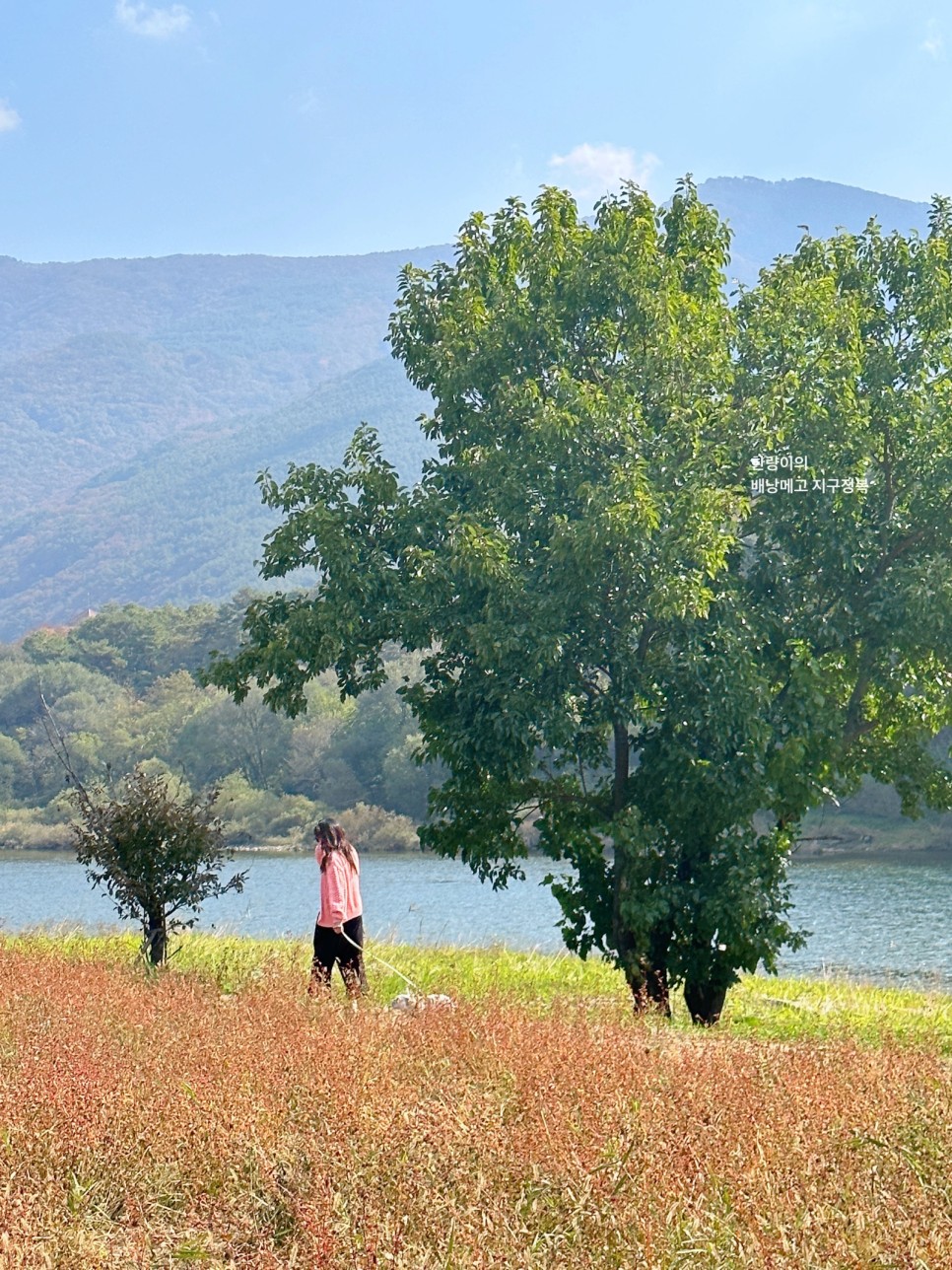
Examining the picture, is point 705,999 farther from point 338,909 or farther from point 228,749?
point 228,749

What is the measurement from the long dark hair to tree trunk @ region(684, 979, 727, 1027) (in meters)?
3.56

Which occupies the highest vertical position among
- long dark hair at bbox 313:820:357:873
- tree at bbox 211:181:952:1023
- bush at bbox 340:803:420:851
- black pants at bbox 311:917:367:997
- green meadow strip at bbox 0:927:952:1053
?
tree at bbox 211:181:952:1023

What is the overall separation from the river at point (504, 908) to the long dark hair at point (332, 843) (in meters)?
7.75

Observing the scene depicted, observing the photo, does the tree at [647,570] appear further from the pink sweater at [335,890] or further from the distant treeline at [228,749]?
the distant treeline at [228,749]

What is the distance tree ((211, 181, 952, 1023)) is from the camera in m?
12.8

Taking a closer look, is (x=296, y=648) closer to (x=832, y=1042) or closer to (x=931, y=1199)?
(x=832, y=1042)

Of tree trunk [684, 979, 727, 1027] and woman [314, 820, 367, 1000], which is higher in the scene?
woman [314, 820, 367, 1000]

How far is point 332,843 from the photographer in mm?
13039

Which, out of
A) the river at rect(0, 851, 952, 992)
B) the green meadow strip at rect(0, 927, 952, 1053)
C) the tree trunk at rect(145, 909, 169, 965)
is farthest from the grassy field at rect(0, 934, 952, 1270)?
the river at rect(0, 851, 952, 992)

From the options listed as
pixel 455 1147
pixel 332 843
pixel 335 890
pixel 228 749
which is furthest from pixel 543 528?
pixel 228 749

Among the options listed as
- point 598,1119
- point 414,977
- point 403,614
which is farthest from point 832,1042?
point 414,977

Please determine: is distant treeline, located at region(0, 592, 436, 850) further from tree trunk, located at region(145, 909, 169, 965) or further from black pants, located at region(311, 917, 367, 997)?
black pants, located at region(311, 917, 367, 997)

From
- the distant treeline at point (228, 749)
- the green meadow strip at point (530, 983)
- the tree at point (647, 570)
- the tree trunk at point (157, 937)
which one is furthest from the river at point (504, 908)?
the distant treeline at point (228, 749)

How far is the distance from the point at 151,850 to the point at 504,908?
28804 millimetres
